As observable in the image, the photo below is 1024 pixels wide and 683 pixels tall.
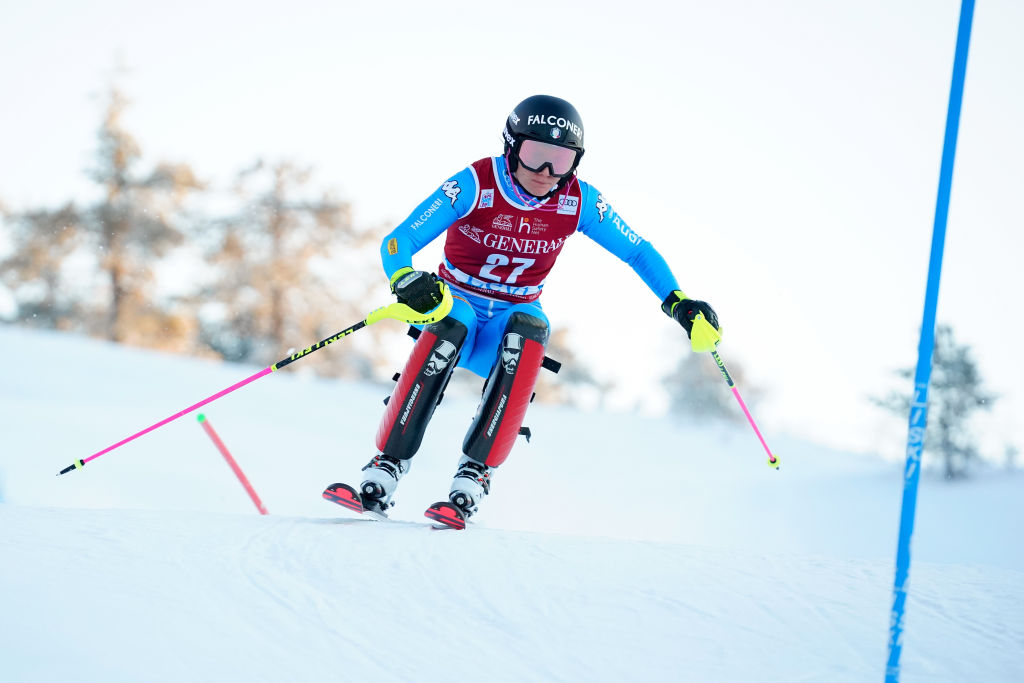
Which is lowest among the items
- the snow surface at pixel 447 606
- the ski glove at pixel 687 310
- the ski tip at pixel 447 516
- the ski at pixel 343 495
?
the snow surface at pixel 447 606

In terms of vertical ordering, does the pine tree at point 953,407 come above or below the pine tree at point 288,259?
below

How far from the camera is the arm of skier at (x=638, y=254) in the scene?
3.13 meters

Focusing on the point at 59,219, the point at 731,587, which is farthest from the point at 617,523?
the point at 59,219

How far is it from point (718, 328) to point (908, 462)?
4.96 feet

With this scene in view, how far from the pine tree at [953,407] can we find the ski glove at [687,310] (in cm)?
520

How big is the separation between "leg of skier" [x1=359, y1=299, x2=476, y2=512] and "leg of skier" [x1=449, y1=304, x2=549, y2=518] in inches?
6.5

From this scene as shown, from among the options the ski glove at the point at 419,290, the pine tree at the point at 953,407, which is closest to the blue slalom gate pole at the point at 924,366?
the ski glove at the point at 419,290

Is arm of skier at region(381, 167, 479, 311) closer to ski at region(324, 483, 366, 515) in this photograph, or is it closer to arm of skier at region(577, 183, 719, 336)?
arm of skier at region(577, 183, 719, 336)

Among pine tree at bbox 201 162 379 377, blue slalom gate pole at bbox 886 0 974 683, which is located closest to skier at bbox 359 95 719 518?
blue slalom gate pole at bbox 886 0 974 683

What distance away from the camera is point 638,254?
10.9 feet

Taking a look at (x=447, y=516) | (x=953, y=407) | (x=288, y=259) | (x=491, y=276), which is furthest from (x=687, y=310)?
(x=288, y=259)

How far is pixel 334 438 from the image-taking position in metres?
7.70

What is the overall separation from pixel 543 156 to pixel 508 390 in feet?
2.80

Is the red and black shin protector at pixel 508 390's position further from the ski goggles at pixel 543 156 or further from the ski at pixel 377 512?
the ski goggles at pixel 543 156
